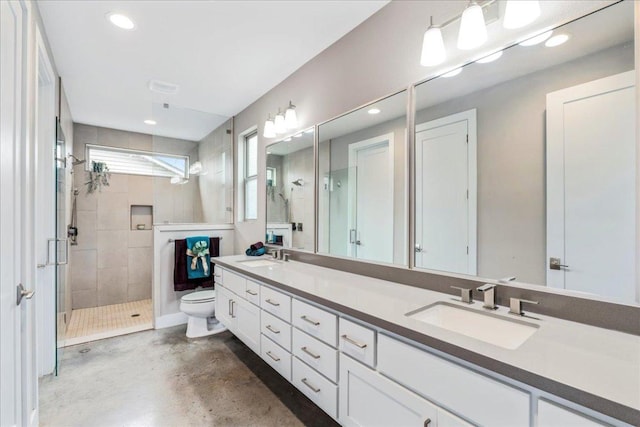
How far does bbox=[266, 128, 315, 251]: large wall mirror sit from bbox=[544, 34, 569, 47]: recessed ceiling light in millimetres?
1608

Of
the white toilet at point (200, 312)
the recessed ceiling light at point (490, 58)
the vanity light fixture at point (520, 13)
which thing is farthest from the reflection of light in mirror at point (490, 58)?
the white toilet at point (200, 312)

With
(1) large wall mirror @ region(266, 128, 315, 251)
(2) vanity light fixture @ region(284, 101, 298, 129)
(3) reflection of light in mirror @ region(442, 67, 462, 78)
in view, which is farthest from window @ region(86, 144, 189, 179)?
(3) reflection of light in mirror @ region(442, 67, 462, 78)

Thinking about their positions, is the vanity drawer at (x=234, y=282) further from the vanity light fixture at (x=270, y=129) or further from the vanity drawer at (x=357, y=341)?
the vanity light fixture at (x=270, y=129)

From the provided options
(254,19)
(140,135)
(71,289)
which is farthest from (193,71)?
(71,289)

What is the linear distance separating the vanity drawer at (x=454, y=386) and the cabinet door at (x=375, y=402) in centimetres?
4

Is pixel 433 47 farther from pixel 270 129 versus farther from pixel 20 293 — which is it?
pixel 20 293

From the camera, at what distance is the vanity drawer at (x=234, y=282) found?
89.0 inches

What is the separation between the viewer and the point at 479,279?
1.37 metres

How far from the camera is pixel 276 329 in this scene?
183cm

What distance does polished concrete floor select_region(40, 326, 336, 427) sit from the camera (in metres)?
1.76

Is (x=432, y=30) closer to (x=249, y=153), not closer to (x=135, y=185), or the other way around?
(x=249, y=153)

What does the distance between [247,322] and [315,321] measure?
0.94 metres

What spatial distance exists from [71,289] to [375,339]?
4435mm

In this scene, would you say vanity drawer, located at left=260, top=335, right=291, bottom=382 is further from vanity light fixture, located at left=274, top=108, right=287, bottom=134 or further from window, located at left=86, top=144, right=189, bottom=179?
window, located at left=86, top=144, right=189, bottom=179
